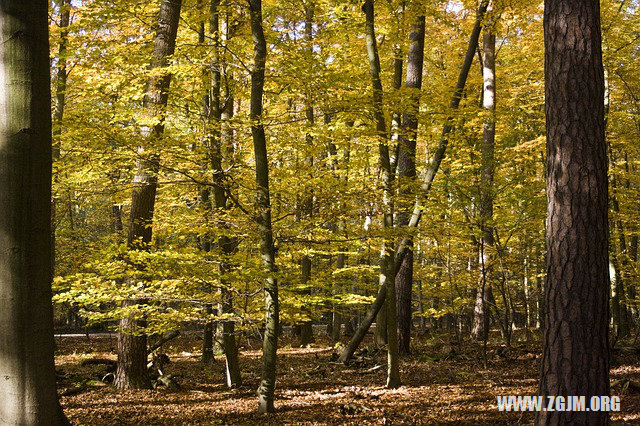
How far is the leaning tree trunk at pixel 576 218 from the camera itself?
13.3ft

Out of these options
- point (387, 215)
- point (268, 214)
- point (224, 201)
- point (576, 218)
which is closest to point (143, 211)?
point (224, 201)

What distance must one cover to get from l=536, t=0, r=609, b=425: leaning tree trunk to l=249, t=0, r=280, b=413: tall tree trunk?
380 cm

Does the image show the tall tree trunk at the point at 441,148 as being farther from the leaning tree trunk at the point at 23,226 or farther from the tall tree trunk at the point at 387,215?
the leaning tree trunk at the point at 23,226

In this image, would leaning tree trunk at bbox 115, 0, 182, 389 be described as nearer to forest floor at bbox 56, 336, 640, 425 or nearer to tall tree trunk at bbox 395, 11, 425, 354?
forest floor at bbox 56, 336, 640, 425

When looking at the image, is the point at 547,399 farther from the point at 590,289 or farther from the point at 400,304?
the point at 400,304

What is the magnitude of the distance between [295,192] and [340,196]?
0.84 metres

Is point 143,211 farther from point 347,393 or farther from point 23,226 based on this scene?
point 23,226

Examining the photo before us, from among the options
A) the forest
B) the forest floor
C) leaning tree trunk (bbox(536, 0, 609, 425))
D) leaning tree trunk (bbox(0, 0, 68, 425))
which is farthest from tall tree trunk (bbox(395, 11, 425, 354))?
leaning tree trunk (bbox(0, 0, 68, 425))

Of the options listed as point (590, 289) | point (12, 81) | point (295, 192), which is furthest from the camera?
point (295, 192)

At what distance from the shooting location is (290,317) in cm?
890

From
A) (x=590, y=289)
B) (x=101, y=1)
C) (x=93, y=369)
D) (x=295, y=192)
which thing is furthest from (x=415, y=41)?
(x=93, y=369)

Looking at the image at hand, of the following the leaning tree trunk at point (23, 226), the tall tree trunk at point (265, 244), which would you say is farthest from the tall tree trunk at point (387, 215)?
the leaning tree trunk at point (23, 226)

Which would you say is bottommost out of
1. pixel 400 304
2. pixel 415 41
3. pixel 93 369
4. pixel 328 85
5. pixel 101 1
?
pixel 93 369

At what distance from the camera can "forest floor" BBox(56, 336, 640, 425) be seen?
6.77 meters
